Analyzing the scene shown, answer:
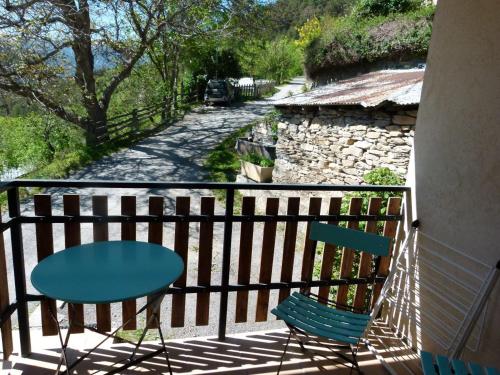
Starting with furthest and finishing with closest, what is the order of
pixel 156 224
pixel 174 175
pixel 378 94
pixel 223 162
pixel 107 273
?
pixel 223 162 < pixel 174 175 < pixel 378 94 < pixel 156 224 < pixel 107 273

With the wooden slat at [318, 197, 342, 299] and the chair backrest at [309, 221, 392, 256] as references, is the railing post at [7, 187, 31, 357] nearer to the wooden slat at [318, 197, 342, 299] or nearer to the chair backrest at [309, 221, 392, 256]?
the chair backrest at [309, 221, 392, 256]

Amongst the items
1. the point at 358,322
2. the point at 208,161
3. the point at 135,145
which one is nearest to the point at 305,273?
the point at 358,322

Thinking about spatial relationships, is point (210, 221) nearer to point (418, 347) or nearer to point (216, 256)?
point (418, 347)

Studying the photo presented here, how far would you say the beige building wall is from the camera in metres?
1.93

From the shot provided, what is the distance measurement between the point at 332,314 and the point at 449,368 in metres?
0.72

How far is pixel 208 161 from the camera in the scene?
492 inches

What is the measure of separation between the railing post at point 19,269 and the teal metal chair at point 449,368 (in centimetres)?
220

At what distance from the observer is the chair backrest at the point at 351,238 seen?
7.47 ft

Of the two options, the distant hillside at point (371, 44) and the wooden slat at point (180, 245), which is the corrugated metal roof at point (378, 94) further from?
the wooden slat at point (180, 245)

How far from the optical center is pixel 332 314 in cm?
219

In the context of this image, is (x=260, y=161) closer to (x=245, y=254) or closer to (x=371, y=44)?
(x=371, y=44)

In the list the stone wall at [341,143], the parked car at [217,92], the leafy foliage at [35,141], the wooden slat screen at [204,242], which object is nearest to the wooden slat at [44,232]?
the wooden slat screen at [204,242]

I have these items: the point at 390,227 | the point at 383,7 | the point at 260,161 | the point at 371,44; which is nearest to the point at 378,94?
the point at 260,161

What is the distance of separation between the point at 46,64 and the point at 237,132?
26.1ft
